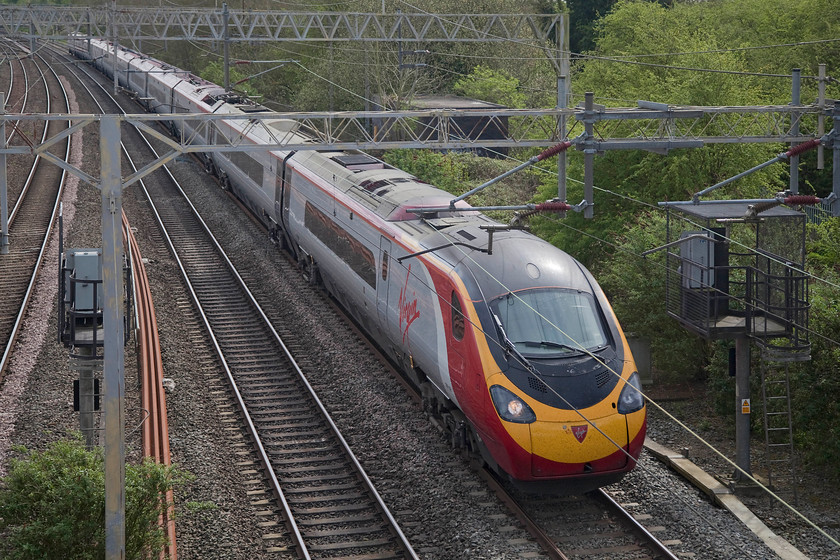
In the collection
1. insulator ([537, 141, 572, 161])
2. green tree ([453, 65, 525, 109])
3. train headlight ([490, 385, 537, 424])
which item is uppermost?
green tree ([453, 65, 525, 109])

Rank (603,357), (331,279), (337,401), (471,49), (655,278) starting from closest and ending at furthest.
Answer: (603,357) → (337,401) → (655,278) → (331,279) → (471,49)

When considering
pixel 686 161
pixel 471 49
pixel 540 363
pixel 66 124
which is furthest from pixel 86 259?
pixel 471 49

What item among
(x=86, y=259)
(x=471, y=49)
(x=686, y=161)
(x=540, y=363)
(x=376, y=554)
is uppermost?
(x=471, y=49)

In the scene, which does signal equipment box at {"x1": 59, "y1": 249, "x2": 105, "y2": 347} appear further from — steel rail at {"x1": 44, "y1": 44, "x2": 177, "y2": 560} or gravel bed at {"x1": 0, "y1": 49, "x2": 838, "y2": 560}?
gravel bed at {"x1": 0, "y1": 49, "x2": 838, "y2": 560}

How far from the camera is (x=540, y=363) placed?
12211 millimetres

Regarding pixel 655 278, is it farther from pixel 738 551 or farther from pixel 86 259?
pixel 86 259

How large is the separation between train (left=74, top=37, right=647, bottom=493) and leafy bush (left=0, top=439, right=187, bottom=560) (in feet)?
13.2

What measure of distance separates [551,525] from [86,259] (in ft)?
23.4

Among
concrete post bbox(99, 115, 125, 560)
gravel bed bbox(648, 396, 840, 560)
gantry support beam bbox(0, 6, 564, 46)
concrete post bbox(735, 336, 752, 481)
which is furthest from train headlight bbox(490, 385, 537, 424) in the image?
gantry support beam bbox(0, 6, 564, 46)

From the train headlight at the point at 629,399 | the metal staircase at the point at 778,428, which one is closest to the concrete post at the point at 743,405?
the metal staircase at the point at 778,428

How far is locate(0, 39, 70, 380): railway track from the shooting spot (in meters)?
19.6

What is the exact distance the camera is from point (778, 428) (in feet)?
46.5

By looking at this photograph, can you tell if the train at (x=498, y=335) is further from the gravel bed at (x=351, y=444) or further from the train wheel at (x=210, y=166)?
the train wheel at (x=210, y=166)

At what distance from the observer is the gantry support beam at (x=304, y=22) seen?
3003 centimetres
